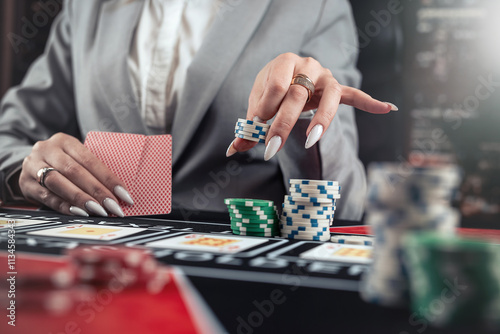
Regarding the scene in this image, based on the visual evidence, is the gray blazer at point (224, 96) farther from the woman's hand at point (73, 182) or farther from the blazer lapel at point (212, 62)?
the woman's hand at point (73, 182)

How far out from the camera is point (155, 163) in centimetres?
183

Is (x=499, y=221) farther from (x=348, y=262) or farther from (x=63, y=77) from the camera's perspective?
(x=63, y=77)

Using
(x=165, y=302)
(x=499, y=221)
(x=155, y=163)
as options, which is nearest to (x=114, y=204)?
(x=155, y=163)

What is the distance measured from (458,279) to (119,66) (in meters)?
2.20

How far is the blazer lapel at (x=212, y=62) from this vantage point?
238cm

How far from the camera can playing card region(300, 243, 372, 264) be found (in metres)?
0.99

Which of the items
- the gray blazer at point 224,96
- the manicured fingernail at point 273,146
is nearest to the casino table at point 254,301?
the manicured fingernail at point 273,146

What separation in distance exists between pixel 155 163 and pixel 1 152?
97 cm

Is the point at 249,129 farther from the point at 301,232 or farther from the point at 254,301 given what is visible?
the point at 254,301

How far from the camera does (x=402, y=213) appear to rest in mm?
744

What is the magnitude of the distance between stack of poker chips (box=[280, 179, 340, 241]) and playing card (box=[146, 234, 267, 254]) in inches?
4.4

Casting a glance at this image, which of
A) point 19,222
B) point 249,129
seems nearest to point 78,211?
point 19,222

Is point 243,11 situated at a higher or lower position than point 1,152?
higher

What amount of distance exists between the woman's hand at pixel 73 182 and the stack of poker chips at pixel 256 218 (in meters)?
0.54
